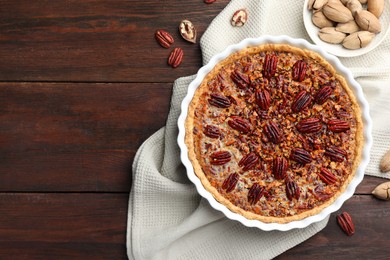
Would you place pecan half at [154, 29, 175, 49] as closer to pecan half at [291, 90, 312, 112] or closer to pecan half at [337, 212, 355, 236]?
pecan half at [291, 90, 312, 112]

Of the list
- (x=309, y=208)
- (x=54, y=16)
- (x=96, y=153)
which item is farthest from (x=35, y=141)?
(x=309, y=208)

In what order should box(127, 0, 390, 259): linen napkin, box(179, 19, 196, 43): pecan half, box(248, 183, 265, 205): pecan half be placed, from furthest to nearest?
box(179, 19, 196, 43): pecan half < box(127, 0, 390, 259): linen napkin < box(248, 183, 265, 205): pecan half

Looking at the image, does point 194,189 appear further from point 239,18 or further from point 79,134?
point 239,18

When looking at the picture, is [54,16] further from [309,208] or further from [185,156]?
[309,208]

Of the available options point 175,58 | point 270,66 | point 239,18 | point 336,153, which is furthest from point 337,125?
point 175,58

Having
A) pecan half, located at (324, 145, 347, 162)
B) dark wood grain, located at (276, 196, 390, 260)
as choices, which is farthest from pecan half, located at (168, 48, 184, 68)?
dark wood grain, located at (276, 196, 390, 260)

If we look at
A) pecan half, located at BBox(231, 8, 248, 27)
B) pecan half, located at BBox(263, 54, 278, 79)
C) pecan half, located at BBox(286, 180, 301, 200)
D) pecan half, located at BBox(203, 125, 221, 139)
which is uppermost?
pecan half, located at BBox(231, 8, 248, 27)

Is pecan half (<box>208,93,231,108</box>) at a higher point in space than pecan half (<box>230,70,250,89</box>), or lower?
lower
